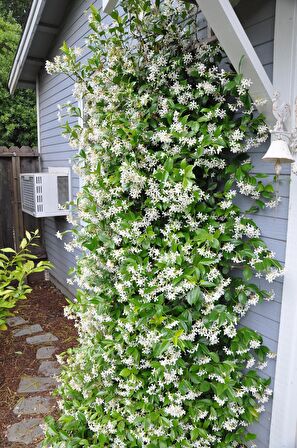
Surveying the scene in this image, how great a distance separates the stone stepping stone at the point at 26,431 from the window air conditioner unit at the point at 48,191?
8.18 ft

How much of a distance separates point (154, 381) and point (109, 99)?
5.17ft

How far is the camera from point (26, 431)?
92.2 inches

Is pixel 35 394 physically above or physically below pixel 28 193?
below

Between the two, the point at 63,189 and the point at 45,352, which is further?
the point at 63,189

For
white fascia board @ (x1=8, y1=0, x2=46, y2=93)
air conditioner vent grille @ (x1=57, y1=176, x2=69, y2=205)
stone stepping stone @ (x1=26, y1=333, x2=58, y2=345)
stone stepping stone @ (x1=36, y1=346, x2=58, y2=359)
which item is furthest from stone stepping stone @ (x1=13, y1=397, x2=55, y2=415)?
white fascia board @ (x1=8, y1=0, x2=46, y2=93)

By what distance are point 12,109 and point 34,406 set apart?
8015 millimetres

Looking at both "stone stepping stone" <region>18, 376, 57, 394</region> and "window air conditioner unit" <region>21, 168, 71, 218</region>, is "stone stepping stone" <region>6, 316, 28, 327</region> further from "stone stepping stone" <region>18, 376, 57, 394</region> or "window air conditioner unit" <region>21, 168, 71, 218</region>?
"window air conditioner unit" <region>21, 168, 71, 218</region>

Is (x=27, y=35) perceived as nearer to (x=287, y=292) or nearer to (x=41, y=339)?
(x=41, y=339)

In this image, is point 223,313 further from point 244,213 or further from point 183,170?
point 183,170

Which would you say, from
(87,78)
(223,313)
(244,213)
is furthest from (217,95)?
(223,313)

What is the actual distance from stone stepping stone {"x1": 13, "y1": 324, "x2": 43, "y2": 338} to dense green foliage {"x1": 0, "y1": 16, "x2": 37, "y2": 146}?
623cm

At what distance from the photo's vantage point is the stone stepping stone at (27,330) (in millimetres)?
3774

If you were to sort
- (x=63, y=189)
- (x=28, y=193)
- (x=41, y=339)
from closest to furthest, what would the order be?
(x=41, y=339) < (x=63, y=189) < (x=28, y=193)

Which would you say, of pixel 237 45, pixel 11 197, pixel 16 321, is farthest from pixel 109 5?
pixel 11 197
